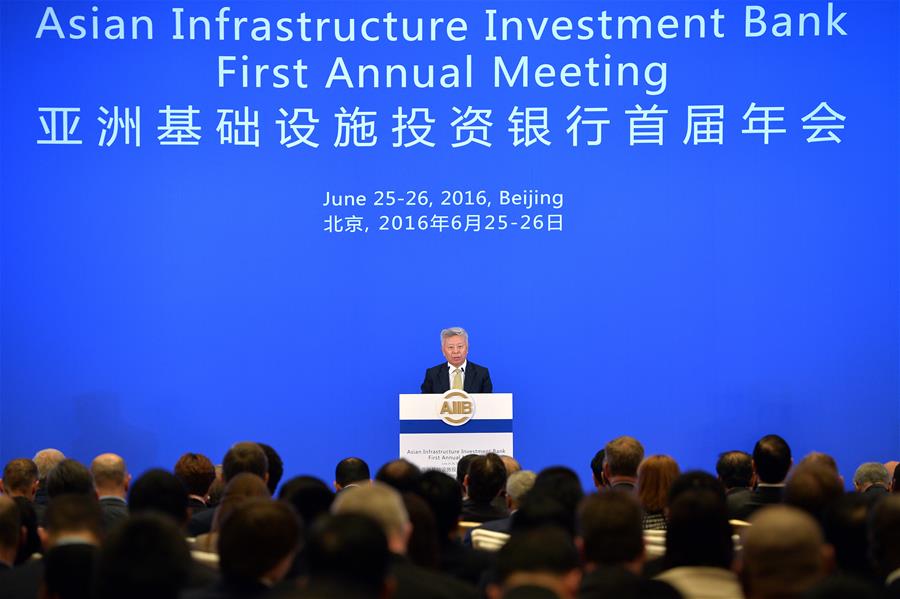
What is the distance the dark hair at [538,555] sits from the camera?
2584 millimetres

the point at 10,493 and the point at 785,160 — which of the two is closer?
the point at 10,493

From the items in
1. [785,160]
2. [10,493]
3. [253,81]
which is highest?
[253,81]

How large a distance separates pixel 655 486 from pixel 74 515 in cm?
217

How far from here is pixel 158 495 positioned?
3832 mm

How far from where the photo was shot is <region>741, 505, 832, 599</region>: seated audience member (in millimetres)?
2709

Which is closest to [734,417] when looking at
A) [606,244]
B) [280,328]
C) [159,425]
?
[606,244]

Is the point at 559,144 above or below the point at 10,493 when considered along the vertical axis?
above

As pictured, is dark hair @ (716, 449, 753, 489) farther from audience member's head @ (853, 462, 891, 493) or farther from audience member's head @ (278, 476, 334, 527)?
audience member's head @ (278, 476, 334, 527)

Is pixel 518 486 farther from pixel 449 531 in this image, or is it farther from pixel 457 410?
pixel 457 410

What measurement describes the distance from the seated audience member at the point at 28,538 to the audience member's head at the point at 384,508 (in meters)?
1.40

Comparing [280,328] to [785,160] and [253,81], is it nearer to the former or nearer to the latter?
[253,81]

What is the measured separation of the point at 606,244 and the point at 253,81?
2734 mm

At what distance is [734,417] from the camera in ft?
28.2

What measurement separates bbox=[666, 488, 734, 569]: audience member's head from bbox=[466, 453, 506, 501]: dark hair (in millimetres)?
1694
